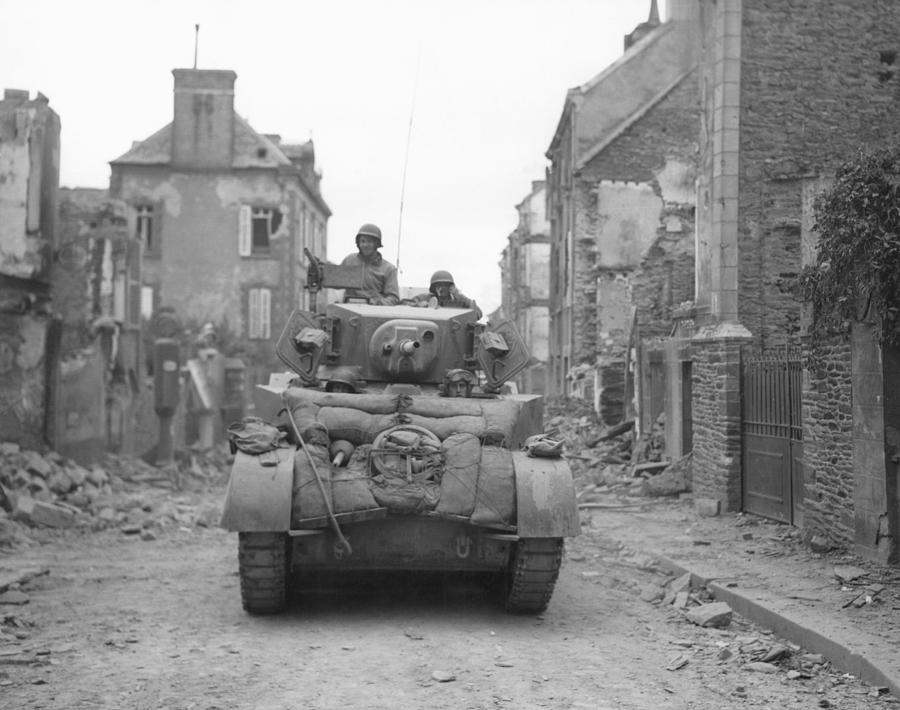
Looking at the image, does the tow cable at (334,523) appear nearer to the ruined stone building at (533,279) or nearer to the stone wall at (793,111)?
the stone wall at (793,111)

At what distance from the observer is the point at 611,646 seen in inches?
281

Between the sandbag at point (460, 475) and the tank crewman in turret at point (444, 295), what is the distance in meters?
3.09

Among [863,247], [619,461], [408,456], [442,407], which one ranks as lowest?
[619,461]

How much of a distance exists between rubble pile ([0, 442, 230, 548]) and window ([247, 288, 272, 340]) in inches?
714

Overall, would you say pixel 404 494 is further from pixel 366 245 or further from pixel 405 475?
pixel 366 245

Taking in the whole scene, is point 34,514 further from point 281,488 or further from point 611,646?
point 611,646

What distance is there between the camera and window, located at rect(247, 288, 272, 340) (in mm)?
36562

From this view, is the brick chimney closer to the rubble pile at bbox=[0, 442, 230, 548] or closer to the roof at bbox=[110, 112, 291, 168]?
the roof at bbox=[110, 112, 291, 168]

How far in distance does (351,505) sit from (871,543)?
15.8 ft

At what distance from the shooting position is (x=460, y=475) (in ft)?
25.3

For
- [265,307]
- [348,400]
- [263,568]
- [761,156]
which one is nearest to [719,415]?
[761,156]

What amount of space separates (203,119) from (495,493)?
1222 inches

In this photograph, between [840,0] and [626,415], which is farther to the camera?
[626,415]

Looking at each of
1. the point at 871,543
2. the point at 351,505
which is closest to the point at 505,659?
the point at 351,505
